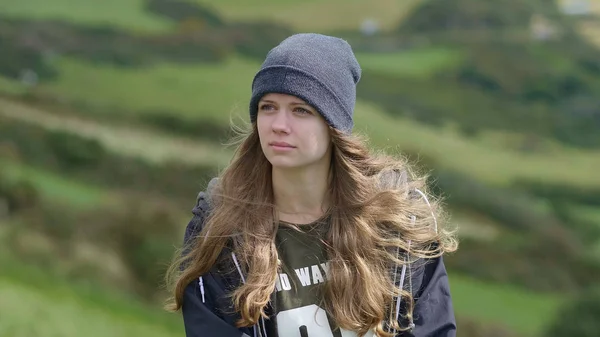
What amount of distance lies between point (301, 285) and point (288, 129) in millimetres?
526

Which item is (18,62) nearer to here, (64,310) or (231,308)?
(64,310)

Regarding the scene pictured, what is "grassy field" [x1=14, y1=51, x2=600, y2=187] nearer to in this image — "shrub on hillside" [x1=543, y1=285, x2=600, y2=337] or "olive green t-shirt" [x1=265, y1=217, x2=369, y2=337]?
"shrub on hillside" [x1=543, y1=285, x2=600, y2=337]

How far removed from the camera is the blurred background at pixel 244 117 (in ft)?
30.1

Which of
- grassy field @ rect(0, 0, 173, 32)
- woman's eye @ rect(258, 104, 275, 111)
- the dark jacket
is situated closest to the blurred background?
grassy field @ rect(0, 0, 173, 32)

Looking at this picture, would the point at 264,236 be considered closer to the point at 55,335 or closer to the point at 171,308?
the point at 171,308

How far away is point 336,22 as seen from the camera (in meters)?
11.0

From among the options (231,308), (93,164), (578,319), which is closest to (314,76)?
(231,308)

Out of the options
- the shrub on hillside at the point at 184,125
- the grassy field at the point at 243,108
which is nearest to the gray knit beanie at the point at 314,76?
the grassy field at the point at 243,108

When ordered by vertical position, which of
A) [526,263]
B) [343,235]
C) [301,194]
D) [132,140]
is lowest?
[343,235]

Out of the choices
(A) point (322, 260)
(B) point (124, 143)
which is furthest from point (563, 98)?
(A) point (322, 260)

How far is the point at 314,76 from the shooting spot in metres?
2.79

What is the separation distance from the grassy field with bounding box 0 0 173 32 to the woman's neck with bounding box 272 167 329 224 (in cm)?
808

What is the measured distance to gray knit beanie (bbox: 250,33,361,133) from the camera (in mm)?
2779

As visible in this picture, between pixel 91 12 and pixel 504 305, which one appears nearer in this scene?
pixel 504 305
